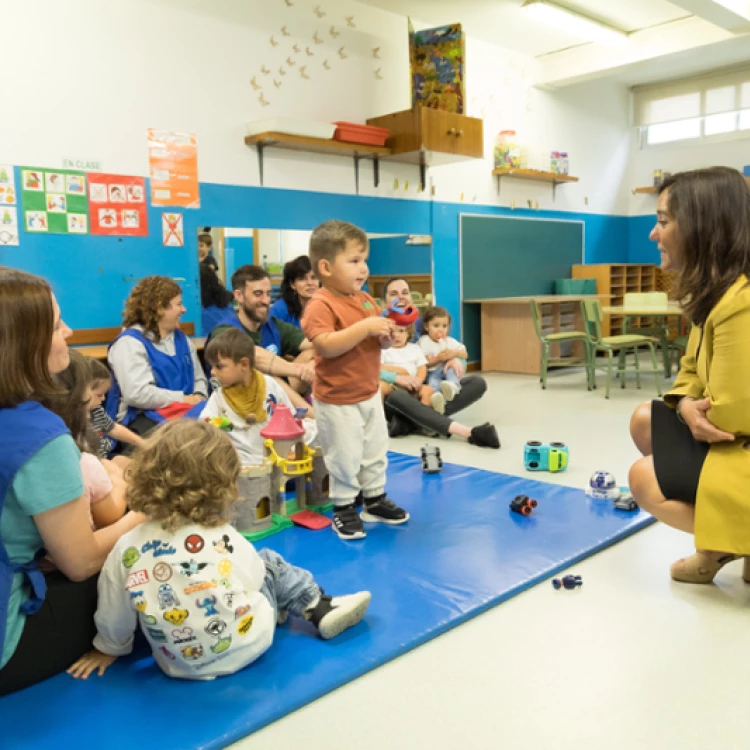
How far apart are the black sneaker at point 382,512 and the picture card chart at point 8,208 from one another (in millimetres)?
2778

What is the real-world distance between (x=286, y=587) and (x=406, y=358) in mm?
3011

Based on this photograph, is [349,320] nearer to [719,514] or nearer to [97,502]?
[97,502]

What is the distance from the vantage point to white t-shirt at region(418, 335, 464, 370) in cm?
508

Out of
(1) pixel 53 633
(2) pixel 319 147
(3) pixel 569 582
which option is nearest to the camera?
(1) pixel 53 633

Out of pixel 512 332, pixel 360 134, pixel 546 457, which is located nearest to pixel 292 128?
pixel 360 134

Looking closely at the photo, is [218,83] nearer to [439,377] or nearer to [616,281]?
[439,377]

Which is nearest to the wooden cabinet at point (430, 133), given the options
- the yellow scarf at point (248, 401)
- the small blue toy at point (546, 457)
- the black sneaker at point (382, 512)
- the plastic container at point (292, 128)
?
the plastic container at point (292, 128)

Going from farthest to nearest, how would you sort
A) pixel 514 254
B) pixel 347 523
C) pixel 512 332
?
1. pixel 514 254
2. pixel 512 332
3. pixel 347 523

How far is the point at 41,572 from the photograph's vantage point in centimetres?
170

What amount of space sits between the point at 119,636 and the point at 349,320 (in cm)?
139

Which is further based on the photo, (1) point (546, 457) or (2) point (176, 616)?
(1) point (546, 457)

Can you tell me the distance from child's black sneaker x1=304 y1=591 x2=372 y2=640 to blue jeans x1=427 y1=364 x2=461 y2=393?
2.98 meters

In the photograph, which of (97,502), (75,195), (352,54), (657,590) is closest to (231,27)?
(352,54)

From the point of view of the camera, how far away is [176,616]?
5.33 feet
